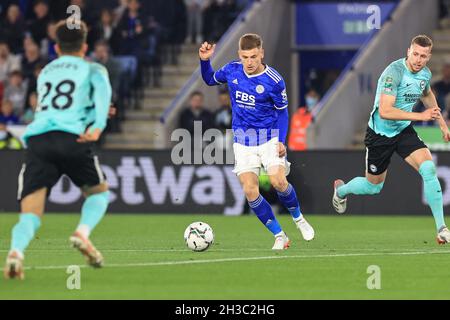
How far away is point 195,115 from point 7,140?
3.40 metres

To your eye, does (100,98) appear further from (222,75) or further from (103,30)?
(103,30)

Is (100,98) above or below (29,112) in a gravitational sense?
below

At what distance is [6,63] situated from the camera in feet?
84.5

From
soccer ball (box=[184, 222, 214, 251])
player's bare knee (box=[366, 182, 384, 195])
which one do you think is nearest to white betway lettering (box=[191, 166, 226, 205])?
player's bare knee (box=[366, 182, 384, 195])

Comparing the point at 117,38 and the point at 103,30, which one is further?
the point at 103,30

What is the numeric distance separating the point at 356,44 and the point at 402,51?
2.05 m

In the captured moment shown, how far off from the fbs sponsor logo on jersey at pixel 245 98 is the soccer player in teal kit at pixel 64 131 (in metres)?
3.32

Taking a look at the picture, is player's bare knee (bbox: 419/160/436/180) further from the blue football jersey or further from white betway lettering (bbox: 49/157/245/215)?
white betway lettering (bbox: 49/157/245/215)

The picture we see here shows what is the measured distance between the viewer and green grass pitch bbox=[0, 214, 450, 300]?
959 cm

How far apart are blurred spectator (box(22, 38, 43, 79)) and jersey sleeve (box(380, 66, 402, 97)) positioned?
12726mm

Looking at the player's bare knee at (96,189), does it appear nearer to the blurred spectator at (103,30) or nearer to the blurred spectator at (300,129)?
the blurred spectator at (300,129)

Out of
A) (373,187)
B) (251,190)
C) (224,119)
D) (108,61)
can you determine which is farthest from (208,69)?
(108,61)

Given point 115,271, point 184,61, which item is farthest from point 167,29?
point 115,271

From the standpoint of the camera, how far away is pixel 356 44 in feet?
91.4
